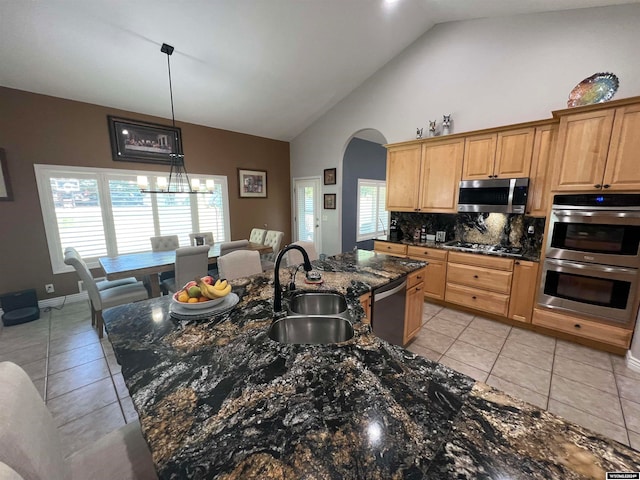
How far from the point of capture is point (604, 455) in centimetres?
66

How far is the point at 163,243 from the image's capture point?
4.09 m

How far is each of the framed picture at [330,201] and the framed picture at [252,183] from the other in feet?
4.74

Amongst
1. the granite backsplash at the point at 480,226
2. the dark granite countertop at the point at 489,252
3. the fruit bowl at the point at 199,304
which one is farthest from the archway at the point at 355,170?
the fruit bowl at the point at 199,304

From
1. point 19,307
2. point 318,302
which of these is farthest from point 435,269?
point 19,307

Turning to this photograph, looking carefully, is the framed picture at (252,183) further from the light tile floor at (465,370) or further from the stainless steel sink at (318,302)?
the stainless steel sink at (318,302)

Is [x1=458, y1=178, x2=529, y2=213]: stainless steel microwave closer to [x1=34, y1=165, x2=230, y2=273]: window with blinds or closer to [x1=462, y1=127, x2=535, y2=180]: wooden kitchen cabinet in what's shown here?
[x1=462, y1=127, x2=535, y2=180]: wooden kitchen cabinet

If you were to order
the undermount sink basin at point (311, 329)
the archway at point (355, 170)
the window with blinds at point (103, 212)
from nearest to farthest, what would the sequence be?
1. the undermount sink basin at point (311, 329)
2. the window with blinds at point (103, 212)
3. the archway at point (355, 170)

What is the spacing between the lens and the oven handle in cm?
236

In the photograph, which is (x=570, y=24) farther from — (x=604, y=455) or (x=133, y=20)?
(x=133, y=20)

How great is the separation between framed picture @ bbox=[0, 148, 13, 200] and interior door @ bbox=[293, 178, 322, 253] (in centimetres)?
459

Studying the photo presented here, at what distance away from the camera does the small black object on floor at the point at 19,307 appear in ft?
10.4

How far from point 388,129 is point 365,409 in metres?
4.44

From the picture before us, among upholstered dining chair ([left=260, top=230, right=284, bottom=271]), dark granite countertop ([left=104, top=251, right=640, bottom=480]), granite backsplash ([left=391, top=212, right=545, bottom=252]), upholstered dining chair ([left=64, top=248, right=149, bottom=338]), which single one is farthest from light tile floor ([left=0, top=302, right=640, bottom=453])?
upholstered dining chair ([left=260, top=230, right=284, bottom=271])

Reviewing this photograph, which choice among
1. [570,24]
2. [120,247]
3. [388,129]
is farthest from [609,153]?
[120,247]
